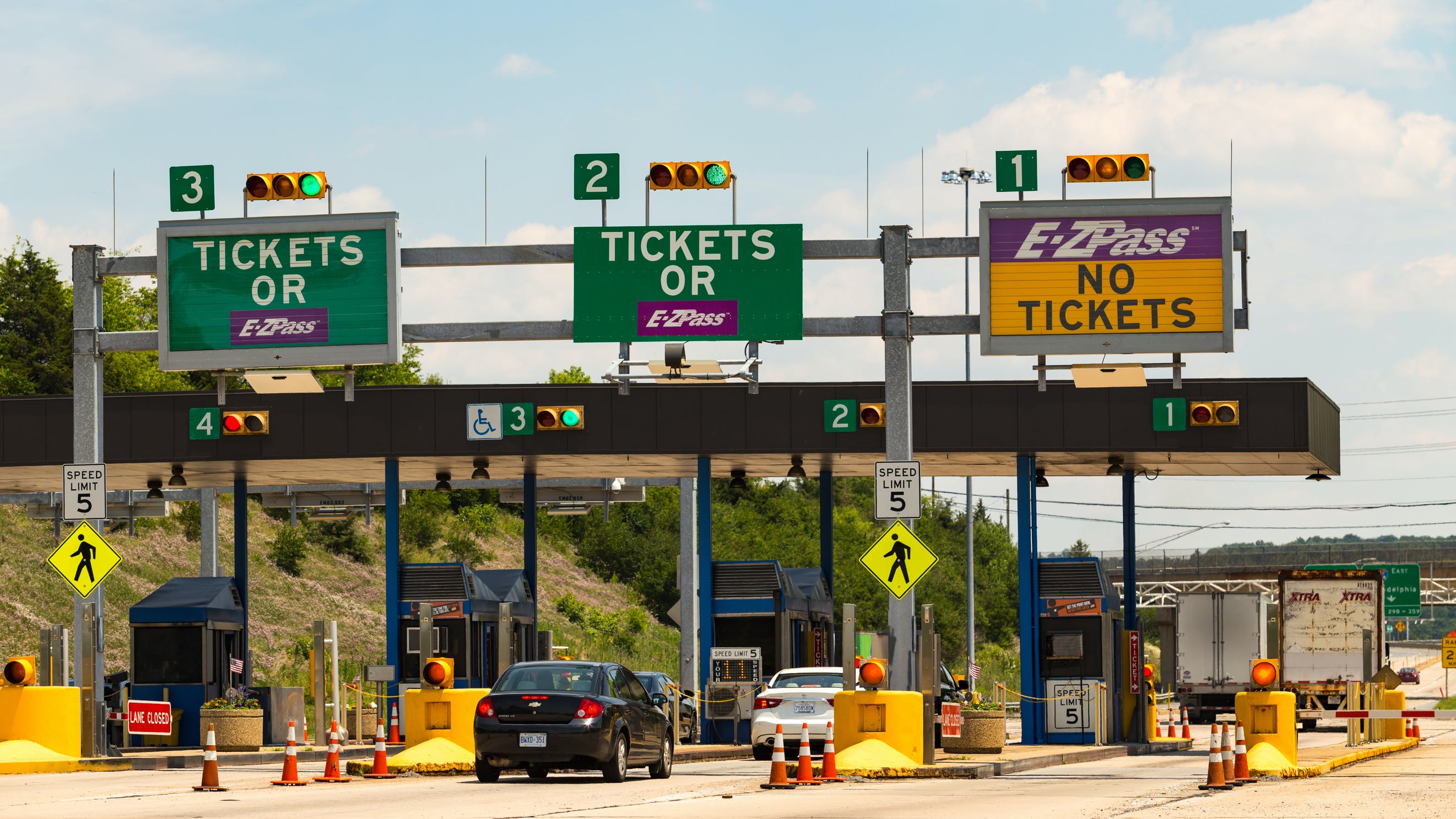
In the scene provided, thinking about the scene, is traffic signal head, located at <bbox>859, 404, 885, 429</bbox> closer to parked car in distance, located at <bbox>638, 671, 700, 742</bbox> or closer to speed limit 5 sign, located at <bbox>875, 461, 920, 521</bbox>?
parked car in distance, located at <bbox>638, 671, 700, 742</bbox>

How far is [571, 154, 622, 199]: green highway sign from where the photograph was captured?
25.3 metres

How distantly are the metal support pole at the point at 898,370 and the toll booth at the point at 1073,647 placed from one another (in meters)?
8.72

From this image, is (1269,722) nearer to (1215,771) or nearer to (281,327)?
(1215,771)

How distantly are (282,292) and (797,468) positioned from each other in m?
13.9

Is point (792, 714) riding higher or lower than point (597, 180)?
lower

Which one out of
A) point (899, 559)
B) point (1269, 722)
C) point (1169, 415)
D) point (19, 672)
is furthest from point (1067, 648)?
point (19, 672)

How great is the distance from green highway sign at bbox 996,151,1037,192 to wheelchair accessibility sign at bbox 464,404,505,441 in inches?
465

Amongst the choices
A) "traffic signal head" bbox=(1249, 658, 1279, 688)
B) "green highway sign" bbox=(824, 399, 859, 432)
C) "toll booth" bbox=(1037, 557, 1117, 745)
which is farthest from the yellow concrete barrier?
"green highway sign" bbox=(824, 399, 859, 432)

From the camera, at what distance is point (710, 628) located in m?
34.1

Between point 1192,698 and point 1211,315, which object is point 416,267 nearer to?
point 1211,315

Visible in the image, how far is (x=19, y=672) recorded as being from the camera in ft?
78.6

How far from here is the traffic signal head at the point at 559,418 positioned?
109ft

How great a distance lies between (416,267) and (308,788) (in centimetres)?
752

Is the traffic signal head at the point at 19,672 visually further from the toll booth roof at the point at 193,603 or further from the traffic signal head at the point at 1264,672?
the traffic signal head at the point at 1264,672
